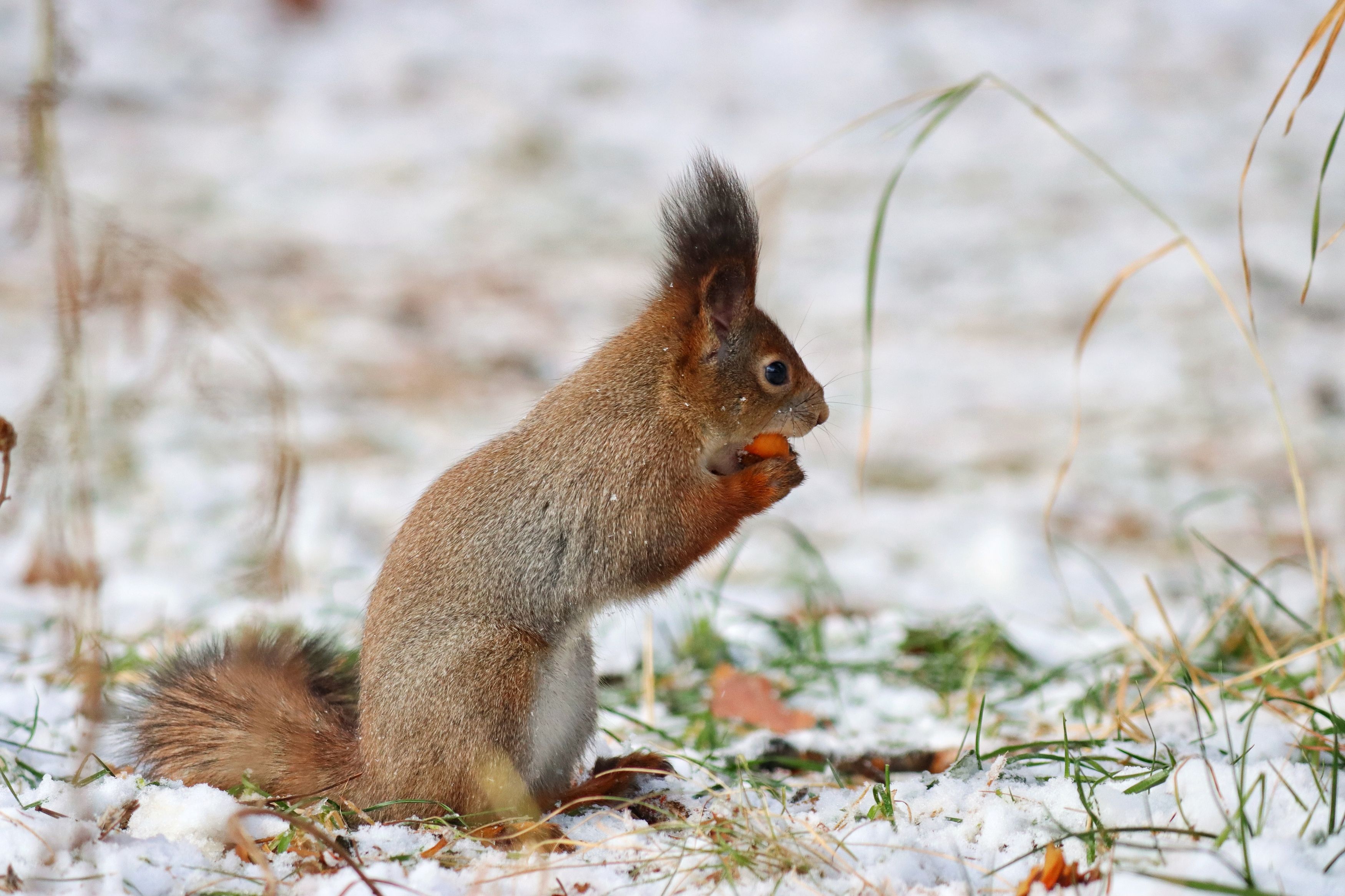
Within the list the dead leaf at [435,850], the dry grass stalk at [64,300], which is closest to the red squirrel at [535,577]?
the dead leaf at [435,850]

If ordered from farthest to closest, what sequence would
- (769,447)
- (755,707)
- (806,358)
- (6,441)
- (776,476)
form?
(806,358), (755,707), (769,447), (776,476), (6,441)

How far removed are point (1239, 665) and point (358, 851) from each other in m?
1.87

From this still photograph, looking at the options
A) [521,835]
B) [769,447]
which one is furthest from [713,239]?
[521,835]

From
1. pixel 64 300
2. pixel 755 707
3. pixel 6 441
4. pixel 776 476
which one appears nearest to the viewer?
pixel 64 300

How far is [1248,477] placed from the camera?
15.5 ft

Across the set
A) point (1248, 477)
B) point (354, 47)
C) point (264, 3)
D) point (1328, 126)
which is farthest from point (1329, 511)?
point (264, 3)

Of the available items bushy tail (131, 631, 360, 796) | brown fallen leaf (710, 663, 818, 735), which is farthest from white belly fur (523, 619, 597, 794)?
brown fallen leaf (710, 663, 818, 735)

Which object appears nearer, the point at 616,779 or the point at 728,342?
the point at 616,779

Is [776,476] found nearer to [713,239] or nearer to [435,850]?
[713,239]

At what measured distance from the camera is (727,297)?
2.01 metres

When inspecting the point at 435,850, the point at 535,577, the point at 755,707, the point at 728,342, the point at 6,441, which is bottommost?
the point at 755,707

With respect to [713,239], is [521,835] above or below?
below

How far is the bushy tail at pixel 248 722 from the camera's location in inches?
71.5

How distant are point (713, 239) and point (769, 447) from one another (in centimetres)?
37
